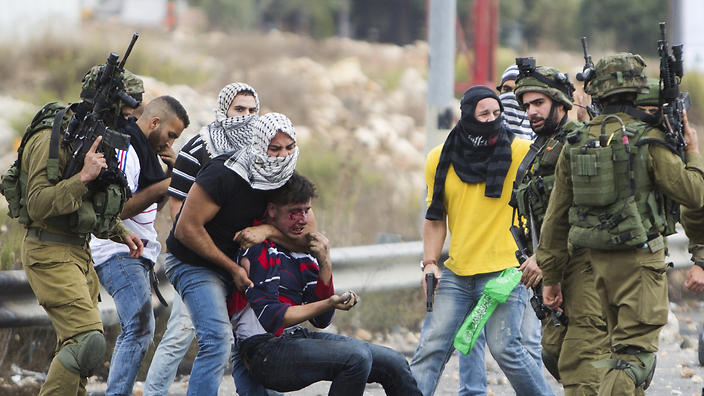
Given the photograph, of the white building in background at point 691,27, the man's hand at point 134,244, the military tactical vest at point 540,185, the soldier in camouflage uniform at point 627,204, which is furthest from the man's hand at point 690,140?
the white building in background at point 691,27

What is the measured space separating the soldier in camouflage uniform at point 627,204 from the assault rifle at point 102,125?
2122 mm

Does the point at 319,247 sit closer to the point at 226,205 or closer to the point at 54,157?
the point at 226,205

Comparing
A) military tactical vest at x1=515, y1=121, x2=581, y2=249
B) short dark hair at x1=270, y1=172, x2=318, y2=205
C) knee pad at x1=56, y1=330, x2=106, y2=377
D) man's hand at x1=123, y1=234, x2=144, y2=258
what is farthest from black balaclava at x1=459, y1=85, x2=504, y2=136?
knee pad at x1=56, y1=330, x2=106, y2=377

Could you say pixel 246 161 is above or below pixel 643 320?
above

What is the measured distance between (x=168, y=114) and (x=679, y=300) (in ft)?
19.8

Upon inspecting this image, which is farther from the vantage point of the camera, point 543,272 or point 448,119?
point 448,119

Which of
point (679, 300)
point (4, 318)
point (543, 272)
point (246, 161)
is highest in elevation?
point (246, 161)

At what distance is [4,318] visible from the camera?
20.2 ft

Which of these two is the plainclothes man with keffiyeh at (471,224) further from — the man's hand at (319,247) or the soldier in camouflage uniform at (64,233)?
the soldier in camouflage uniform at (64,233)

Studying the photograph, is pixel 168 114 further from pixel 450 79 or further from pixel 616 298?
pixel 450 79

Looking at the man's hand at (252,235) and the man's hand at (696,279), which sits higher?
the man's hand at (252,235)

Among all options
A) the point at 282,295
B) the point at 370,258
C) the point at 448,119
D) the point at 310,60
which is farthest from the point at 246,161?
the point at 310,60

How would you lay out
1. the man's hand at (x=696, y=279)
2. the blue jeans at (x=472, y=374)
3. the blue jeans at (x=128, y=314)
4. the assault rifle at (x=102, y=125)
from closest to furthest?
the man's hand at (x=696, y=279)
the assault rifle at (x=102, y=125)
the blue jeans at (x=128, y=314)
the blue jeans at (x=472, y=374)

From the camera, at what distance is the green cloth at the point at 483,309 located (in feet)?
18.5
